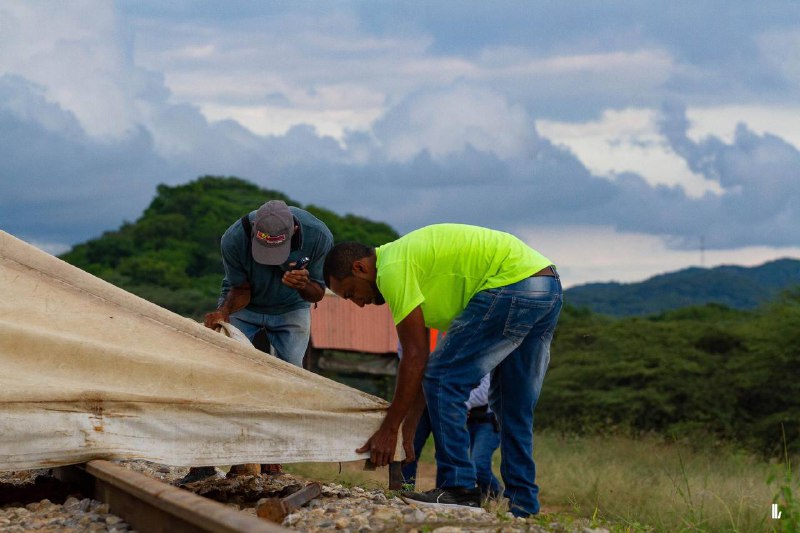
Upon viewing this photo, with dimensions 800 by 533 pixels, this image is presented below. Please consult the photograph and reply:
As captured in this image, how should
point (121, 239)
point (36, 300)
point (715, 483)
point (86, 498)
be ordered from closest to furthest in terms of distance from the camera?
1. point (86, 498)
2. point (36, 300)
3. point (715, 483)
4. point (121, 239)

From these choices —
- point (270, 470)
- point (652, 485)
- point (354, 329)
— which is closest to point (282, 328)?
point (270, 470)

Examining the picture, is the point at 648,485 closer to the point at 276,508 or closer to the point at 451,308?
the point at 451,308

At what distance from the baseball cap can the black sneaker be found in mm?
1950

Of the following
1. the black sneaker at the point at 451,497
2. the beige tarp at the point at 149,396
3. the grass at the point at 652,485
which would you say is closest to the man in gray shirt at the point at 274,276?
the beige tarp at the point at 149,396

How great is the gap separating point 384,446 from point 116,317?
179 cm

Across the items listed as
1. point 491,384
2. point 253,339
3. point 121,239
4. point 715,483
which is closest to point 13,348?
point 253,339

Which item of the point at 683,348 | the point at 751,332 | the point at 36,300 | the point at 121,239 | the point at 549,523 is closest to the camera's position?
the point at 549,523

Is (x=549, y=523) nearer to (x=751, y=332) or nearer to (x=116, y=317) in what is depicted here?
(x=116, y=317)

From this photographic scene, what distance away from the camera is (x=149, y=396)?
5.77 m

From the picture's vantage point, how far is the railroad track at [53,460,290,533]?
12.8 feet

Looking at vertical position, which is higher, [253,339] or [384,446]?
[253,339]

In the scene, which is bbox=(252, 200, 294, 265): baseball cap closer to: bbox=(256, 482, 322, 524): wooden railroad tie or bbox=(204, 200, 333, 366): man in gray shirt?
bbox=(204, 200, 333, 366): man in gray shirt

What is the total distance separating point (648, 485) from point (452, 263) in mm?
5838

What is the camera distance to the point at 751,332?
22766 mm
